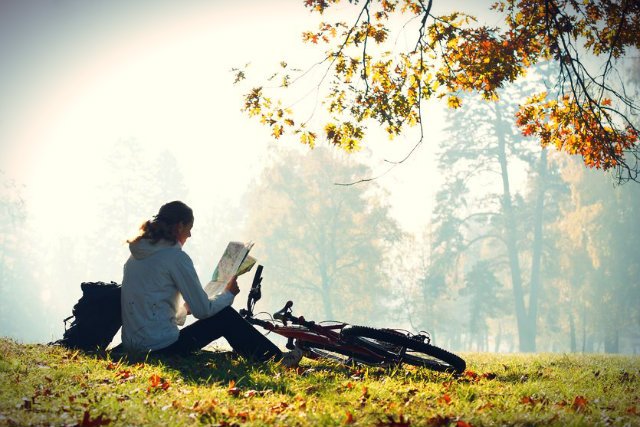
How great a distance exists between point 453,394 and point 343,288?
31.9 m

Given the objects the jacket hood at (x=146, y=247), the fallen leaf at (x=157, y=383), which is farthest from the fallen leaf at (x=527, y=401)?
the jacket hood at (x=146, y=247)

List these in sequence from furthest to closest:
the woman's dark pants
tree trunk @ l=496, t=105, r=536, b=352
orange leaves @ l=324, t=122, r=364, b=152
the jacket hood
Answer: tree trunk @ l=496, t=105, r=536, b=352, orange leaves @ l=324, t=122, r=364, b=152, the woman's dark pants, the jacket hood

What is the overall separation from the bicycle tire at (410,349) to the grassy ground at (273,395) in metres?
0.17

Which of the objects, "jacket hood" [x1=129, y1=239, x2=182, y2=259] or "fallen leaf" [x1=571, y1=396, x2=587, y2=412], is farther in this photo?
"jacket hood" [x1=129, y1=239, x2=182, y2=259]

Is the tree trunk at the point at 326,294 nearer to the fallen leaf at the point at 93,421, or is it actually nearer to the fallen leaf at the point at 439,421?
the fallen leaf at the point at 439,421

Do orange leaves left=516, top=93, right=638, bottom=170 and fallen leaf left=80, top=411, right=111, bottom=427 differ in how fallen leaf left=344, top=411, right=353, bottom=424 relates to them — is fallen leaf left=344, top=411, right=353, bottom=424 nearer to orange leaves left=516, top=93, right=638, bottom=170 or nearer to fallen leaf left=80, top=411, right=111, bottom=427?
fallen leaf left=80, top=411, right=111, bottom=427

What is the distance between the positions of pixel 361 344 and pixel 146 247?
262cm

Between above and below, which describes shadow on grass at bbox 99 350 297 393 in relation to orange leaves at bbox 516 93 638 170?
below

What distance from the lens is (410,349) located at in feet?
20.3

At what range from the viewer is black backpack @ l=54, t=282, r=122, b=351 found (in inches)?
251

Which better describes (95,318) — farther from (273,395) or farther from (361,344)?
(361,344)

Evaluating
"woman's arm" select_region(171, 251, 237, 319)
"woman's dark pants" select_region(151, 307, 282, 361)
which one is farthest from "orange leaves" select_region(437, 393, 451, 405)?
"woman's arm" select_region(171, 251, 237, 319)

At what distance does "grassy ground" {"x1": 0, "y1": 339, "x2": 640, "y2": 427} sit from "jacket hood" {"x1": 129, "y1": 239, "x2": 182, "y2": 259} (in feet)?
3.72

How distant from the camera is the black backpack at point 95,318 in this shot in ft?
20.9
